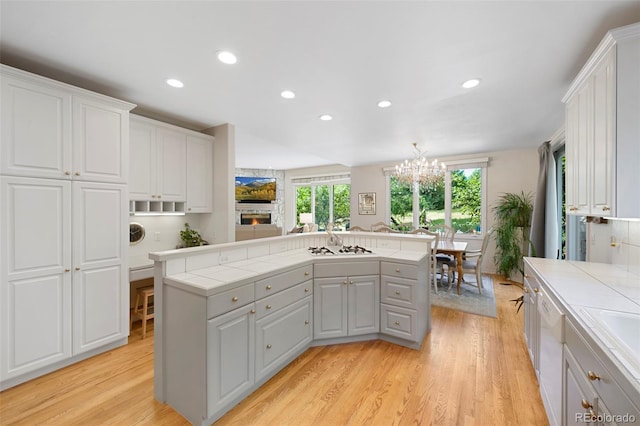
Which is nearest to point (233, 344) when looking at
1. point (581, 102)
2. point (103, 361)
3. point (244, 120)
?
point (103, 361)

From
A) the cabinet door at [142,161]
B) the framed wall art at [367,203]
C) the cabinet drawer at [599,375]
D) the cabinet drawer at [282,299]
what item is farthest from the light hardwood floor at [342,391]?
the framed wall art at [367,203]

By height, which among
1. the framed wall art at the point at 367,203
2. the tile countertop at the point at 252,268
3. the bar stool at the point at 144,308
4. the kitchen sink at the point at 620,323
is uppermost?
the framed wall art at the point at 367,203

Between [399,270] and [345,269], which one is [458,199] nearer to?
[399,270]

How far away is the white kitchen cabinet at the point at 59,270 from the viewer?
1938 millimetres

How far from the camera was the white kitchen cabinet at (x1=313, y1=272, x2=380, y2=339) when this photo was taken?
8.21 feet

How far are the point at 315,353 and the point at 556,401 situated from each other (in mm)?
1709

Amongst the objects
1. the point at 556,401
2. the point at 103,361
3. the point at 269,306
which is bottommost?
the point at 103,361

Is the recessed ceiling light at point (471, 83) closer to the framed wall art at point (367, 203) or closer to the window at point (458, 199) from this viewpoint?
the window at point (458, 199)

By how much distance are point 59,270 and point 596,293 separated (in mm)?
3803

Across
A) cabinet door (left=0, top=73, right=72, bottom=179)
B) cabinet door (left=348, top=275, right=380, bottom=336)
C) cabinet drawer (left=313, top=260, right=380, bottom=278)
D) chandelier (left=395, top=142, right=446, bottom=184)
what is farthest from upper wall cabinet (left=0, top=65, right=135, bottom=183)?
chandelier (left=395, top=142, right=446, bottom=184)

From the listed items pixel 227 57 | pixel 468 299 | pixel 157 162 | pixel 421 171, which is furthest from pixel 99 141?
pixel 468 299

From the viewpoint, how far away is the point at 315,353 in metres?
2.44

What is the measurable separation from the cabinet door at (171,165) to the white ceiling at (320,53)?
0.31 metres

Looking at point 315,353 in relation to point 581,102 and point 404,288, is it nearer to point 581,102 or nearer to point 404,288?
point 404,288
